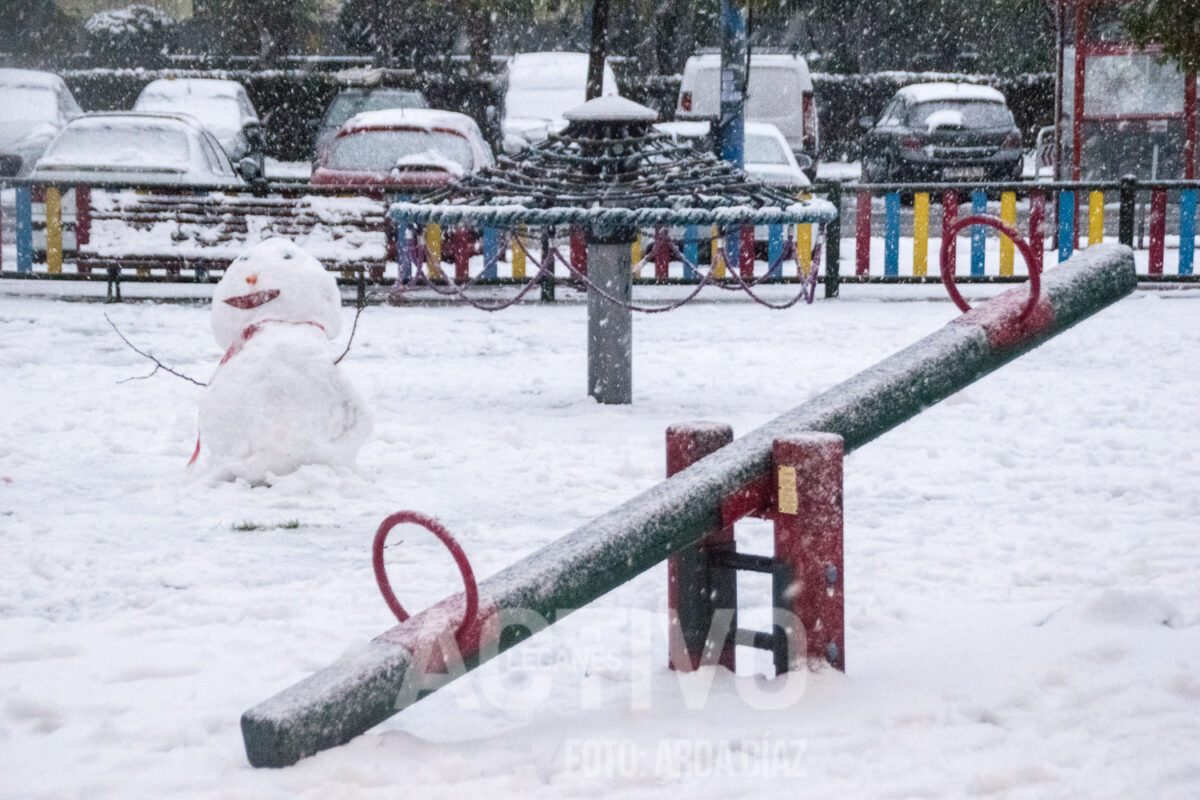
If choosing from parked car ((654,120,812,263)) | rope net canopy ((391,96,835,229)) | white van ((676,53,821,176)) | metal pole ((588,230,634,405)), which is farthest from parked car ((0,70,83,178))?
metal pole ((588,230,634,405))

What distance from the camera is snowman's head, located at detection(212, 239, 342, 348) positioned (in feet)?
19.0

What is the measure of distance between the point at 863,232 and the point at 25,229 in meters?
6.71

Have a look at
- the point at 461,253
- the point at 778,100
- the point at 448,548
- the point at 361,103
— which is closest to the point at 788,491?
the point at 448,548

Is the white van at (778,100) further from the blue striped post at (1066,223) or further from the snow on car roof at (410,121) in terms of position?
the blue striped post at (1066,223)

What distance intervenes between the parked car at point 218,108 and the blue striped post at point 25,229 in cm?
762

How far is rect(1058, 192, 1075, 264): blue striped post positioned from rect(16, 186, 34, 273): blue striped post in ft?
26.9

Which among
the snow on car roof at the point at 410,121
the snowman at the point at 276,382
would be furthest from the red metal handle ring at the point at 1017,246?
the snow on car roof at the point at 410,121

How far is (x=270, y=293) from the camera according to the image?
5.78m

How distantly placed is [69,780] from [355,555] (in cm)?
180

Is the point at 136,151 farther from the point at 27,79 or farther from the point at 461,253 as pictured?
the point at 27,79

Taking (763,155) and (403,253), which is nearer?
(403,253)

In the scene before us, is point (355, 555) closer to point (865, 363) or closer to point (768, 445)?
point (768, 445)

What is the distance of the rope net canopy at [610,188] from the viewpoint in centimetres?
703

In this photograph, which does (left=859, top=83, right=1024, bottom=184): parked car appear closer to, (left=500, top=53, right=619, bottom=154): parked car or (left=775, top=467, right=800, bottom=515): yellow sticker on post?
(left=500, top=53, right=619, bottom=154): parked car
